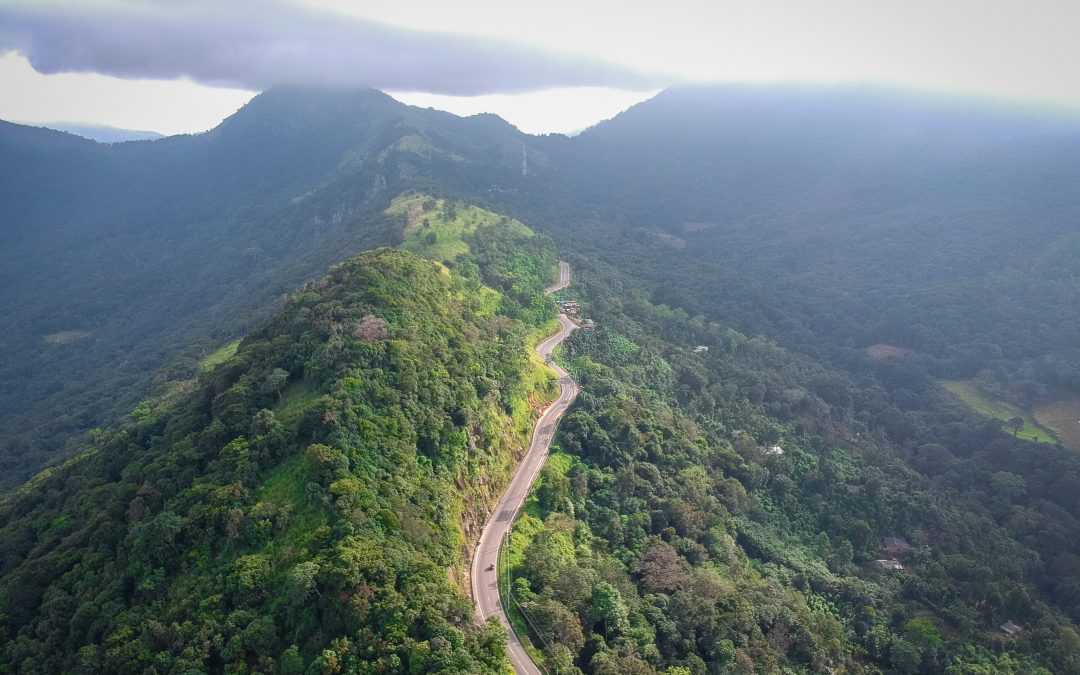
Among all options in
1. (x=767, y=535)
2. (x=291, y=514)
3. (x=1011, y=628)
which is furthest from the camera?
(x=767, y=535)

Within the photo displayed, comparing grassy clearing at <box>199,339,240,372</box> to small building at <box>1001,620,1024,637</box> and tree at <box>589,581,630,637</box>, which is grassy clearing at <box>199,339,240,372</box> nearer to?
tree at <box>589,581,630,637</box>

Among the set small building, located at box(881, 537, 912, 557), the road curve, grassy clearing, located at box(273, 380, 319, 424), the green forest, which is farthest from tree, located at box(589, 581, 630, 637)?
small building, located at box(881, 537, 912, 557)

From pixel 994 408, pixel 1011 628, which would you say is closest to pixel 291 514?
pixel 1011 628

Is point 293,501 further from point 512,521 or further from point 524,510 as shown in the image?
point 524,510

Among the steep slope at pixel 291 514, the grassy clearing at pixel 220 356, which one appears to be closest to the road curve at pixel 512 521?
the steep slope at pixel 291 514

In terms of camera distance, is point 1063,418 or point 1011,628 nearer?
point 1011,628

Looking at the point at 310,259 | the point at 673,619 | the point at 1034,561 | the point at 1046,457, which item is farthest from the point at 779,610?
the point at 310,259

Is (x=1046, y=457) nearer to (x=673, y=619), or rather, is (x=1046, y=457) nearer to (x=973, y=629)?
(x=973, y=629)
